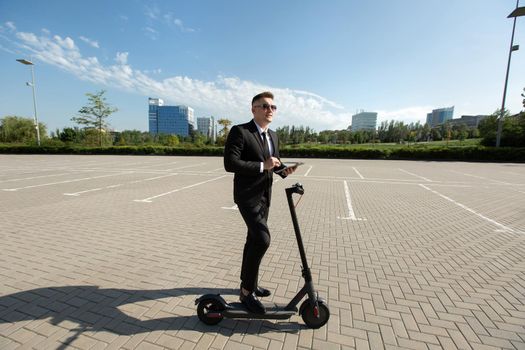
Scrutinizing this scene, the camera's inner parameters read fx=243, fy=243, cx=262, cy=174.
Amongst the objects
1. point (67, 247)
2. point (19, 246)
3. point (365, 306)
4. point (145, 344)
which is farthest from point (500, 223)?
point (19, 246)

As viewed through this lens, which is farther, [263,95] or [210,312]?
[210,312]

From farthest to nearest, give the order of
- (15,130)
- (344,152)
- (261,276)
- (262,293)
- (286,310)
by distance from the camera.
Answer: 1. (15,130)
2. (344,152)
3. (261,276)
4. (262,293)
5. (286,310)

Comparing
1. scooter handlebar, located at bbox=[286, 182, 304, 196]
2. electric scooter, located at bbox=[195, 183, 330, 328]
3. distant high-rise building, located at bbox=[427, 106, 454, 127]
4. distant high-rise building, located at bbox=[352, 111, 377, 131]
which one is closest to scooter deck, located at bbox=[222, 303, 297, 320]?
electric scooter, located at bbox=[195, 183, 330, 328]

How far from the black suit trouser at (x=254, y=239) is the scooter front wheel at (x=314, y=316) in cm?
54

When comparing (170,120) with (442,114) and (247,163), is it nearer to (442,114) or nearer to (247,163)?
(247,163)

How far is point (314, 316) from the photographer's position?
2.25 metres

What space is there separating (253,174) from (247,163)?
4.7 inches

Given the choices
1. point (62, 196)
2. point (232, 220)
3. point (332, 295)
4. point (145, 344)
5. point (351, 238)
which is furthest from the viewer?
point (62, 196)

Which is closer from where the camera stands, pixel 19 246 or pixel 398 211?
pixel 19 246

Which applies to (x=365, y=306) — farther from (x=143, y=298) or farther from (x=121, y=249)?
(x=121, y=249)

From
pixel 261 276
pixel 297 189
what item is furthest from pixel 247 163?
pixel 261 276

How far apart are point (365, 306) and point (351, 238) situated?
6.82ft

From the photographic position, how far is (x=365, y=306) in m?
2.62

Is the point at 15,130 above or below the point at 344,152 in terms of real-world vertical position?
above
